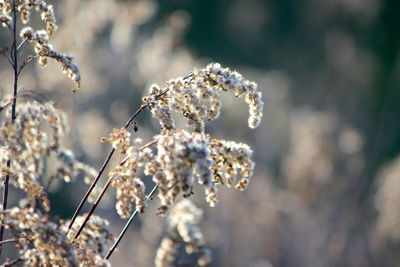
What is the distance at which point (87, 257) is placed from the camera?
2.35 m

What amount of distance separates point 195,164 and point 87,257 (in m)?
0.63

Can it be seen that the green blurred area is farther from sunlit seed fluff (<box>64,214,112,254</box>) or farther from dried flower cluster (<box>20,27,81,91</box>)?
dried flower cluster (<box>20,27,81,91</box>)

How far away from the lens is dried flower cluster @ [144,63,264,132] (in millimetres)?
2557

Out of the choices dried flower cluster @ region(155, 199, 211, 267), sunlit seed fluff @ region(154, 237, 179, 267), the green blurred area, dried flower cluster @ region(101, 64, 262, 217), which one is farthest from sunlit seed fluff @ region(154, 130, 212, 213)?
the green blurred area

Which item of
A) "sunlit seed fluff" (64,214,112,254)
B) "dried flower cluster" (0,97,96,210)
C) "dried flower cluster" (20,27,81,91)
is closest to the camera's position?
"dried flower cluster" (0,97,96,210)

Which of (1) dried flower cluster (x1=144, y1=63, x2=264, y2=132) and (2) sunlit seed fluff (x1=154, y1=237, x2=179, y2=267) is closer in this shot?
(1) dried flower cluster (x1=144, y1=63, x2=264, y2=132)

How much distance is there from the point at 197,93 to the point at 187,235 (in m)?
0.65

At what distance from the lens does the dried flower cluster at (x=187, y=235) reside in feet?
8.07

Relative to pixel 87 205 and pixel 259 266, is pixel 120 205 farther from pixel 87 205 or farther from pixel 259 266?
pixel 87 205

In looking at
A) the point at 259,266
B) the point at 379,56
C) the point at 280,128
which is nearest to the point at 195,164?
the point at 259,266

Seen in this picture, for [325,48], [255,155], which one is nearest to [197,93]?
[255,155]

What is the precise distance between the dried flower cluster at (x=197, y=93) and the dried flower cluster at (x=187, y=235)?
1.29 feet

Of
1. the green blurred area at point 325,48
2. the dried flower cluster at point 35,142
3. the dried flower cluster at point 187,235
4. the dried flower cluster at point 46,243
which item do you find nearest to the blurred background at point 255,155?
the green blurred area at point 325,48

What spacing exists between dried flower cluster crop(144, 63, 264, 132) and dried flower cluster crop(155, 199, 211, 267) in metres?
0.39
